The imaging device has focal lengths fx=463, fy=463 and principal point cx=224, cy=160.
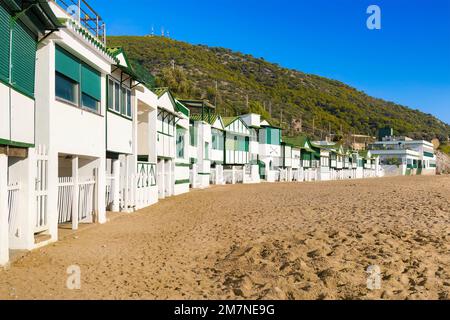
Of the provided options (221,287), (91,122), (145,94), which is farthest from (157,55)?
(221,287)

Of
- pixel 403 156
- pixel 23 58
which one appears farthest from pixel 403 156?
pixel 23 58

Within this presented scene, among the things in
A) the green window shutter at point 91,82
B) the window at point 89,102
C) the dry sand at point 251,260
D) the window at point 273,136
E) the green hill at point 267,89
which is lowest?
the dry sand at point 251,260

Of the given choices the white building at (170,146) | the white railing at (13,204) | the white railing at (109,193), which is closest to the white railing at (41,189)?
the white railing at (13,204)

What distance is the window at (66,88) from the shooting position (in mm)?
11704

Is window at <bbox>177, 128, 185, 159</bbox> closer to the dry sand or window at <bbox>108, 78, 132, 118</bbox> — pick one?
window at <bbox>108, 78, 132, 118</bbox>

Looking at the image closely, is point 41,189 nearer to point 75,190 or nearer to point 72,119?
point 75,190

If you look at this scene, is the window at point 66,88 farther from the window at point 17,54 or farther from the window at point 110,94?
the window at point 110,94

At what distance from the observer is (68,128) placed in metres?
12.1

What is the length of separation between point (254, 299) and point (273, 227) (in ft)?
22.1

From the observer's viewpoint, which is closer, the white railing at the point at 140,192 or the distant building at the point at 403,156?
the white railing at the point at 140,192

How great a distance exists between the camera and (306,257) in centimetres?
927

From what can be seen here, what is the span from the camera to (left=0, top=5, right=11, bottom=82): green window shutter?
8.32 m

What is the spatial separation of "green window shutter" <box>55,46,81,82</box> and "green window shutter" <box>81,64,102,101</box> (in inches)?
13.2
